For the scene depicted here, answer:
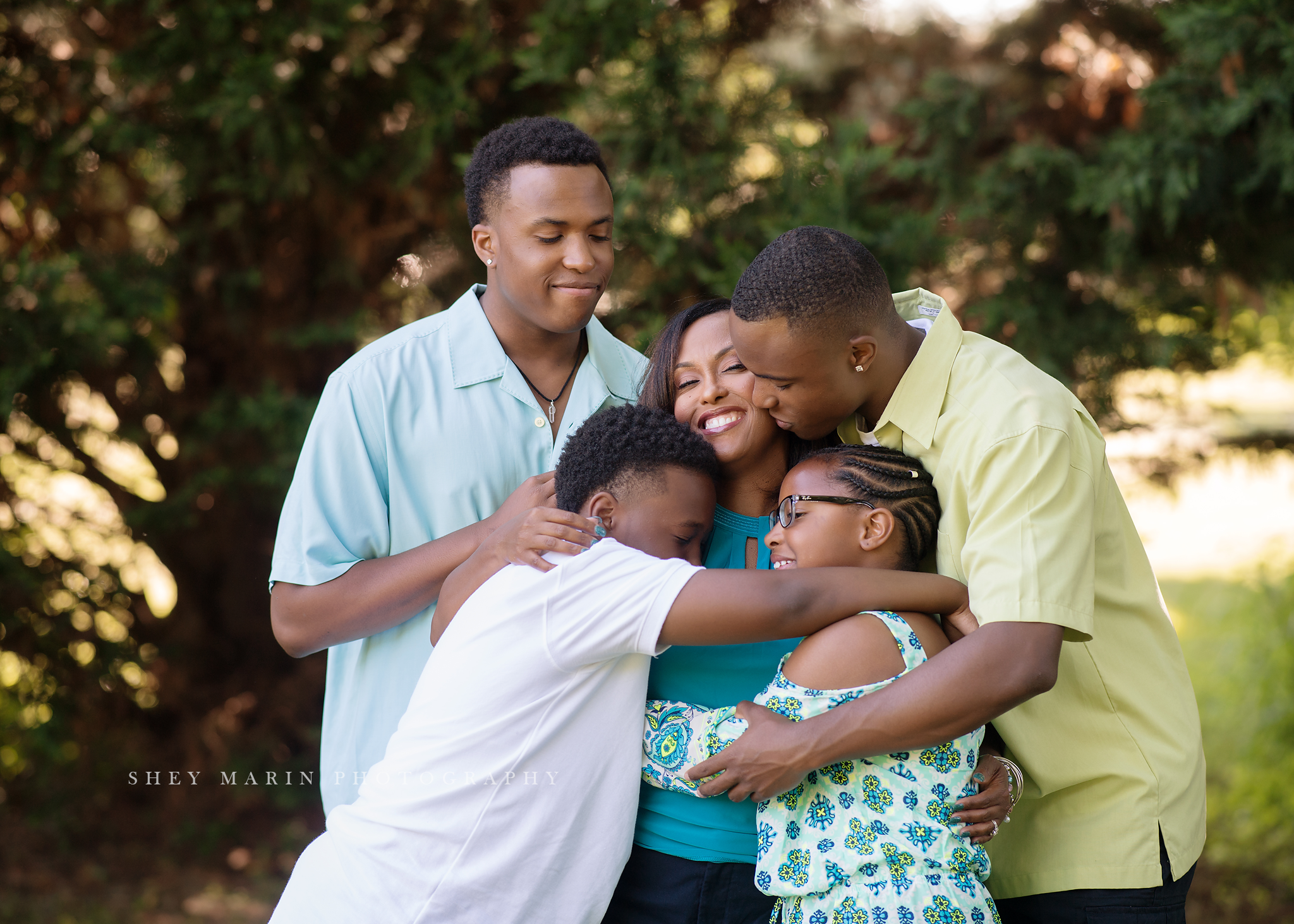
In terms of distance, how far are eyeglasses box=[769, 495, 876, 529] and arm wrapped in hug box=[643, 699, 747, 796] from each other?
0.38 meters

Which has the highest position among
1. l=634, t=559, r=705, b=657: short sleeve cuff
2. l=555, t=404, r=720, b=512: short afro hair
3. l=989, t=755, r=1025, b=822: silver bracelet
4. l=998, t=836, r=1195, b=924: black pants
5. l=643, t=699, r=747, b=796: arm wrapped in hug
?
l=555, t=404, r=720, b=512: short afro hair

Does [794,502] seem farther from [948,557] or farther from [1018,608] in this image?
[1018,608]

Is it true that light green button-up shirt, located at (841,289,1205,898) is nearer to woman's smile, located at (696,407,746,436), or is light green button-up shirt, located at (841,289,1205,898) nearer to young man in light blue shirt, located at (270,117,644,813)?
woman's smile, located at (696,407,746,436)

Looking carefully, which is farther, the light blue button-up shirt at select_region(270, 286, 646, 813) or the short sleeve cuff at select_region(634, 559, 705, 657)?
the light blue button-up shirt at select_region(270, 286, 646, 813)

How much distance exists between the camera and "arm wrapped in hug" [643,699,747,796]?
6.18 ft

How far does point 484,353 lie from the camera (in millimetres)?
2537

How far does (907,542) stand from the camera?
6.77 ft

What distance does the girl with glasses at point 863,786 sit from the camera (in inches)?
69.2

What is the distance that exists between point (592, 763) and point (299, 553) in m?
0.88

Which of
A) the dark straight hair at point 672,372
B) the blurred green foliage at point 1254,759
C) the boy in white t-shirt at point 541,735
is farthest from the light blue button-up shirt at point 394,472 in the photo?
the blurred green foliage at point 1254,759

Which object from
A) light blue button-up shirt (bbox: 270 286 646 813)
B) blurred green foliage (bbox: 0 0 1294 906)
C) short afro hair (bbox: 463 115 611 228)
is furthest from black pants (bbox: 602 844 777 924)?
blurred green foliage (bbox: 0 0 1294 906)

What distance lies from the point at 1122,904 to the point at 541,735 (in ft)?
3.70

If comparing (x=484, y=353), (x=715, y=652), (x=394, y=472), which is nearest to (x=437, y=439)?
(x=394, y=472)

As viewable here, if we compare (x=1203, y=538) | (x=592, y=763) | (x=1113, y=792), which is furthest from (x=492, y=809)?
(x=1203, y=538)
